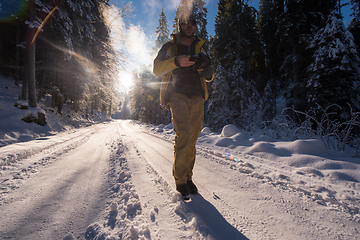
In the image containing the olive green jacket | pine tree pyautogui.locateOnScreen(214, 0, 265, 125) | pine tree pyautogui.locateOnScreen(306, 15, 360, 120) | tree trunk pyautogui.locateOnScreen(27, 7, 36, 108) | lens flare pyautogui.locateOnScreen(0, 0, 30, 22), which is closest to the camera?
the olive green jacket

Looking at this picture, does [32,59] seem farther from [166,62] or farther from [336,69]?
[336,69]

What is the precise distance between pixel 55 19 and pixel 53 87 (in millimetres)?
5318

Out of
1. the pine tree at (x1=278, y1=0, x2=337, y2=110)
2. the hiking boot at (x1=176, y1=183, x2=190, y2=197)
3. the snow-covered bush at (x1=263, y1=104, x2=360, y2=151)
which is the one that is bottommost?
the hiking boot at (x1=176, y1=183, x2=190, y2=197)

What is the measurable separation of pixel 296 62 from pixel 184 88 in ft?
46.0

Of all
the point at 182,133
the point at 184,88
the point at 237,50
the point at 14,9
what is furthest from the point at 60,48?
the point at 237,50

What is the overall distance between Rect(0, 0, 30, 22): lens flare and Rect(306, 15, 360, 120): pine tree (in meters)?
15.5

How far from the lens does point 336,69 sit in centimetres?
806

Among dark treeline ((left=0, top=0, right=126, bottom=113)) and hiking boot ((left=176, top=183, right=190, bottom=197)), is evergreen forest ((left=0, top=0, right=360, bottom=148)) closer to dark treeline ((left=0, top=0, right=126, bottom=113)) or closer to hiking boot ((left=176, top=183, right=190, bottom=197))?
dark treeline ((left=0, top=0, right=126, bottom=113))

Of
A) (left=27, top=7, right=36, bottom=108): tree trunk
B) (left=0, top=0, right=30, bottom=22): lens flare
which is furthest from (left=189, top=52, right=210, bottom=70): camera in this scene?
(left=0, top=0, right=30, bottom=22): lens flare

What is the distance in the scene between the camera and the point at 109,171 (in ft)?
7.10

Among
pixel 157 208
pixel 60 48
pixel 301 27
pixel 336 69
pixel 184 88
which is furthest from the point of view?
pixel 301 27

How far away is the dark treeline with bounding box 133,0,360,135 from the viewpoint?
786 centimetres

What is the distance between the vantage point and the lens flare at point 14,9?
6172mm

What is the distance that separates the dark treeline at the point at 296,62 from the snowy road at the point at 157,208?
2665 mm
